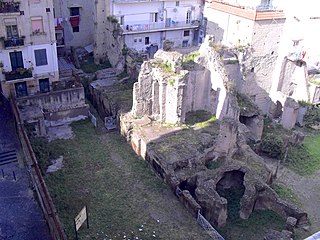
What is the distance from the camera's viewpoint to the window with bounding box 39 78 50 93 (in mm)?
25172

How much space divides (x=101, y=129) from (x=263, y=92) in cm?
1428

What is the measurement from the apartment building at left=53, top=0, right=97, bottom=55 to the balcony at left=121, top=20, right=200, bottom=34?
315 centimetres

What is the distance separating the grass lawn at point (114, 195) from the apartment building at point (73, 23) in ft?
41.9

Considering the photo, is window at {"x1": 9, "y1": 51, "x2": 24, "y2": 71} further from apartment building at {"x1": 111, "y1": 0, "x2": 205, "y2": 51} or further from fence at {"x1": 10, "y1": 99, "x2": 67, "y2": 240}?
apartment building at {"x1": 111, "y1": 0, "x2": 205, "y2": 51}

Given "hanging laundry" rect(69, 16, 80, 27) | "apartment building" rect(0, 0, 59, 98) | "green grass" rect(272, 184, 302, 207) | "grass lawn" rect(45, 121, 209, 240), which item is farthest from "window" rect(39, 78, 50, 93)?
"green grass" rect(272, 184, 302, 207)

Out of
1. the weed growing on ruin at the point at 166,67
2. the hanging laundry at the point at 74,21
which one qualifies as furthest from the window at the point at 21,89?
the hanging laundry at the point at 74,21

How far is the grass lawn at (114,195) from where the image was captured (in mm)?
16578

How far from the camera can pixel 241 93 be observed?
28375mm

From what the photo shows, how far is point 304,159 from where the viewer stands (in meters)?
24.1

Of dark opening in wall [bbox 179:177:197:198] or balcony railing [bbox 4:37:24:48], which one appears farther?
balcony railing [bbox 4:37:24:48]

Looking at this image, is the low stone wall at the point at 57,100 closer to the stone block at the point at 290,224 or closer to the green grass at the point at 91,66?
the green grass at the point at 91,66

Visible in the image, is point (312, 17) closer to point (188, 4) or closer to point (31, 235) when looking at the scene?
point (188, 4)

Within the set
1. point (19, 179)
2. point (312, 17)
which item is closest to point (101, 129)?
point (19, 179)

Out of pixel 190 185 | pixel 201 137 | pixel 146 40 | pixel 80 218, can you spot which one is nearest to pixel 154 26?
pixel 146 40
